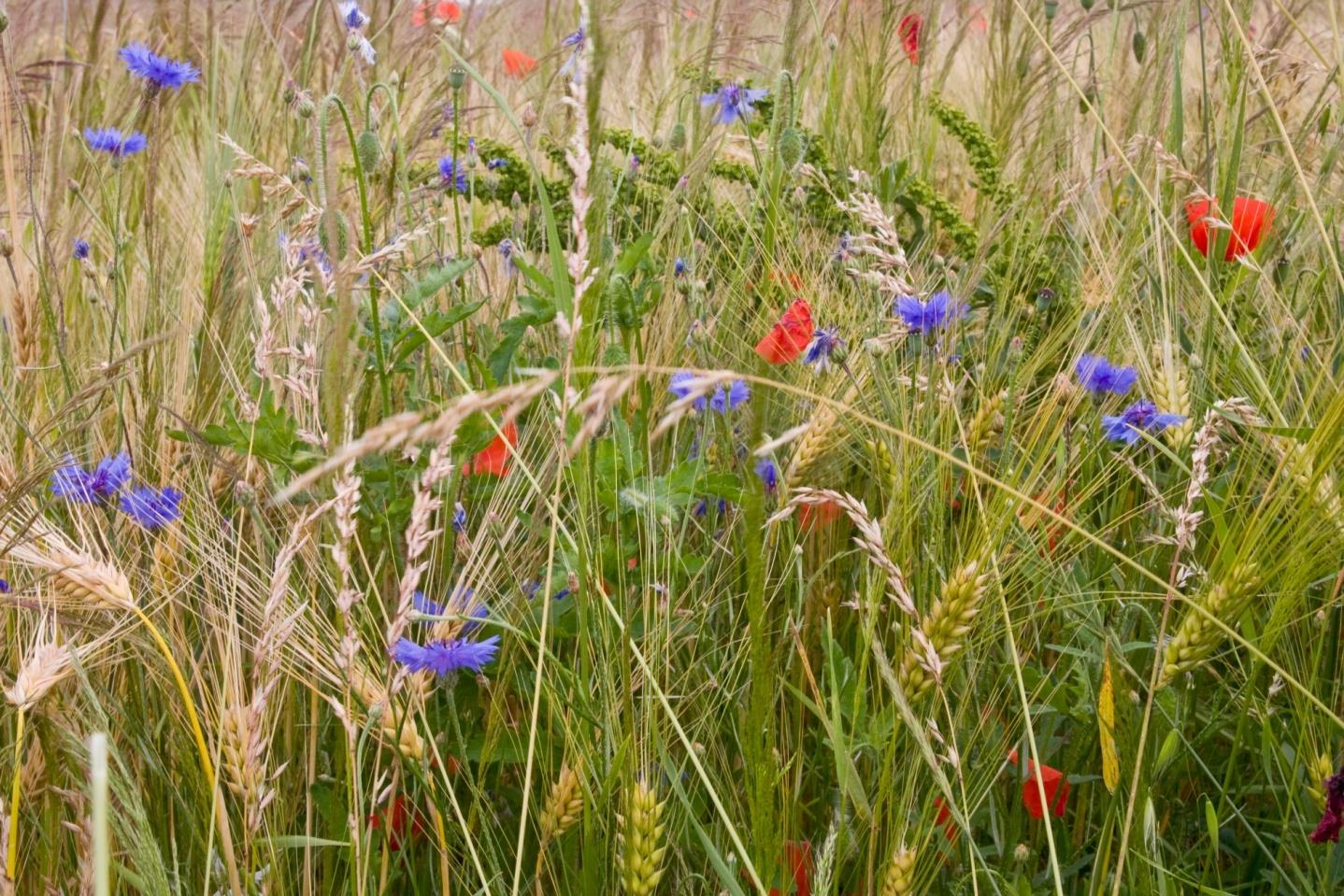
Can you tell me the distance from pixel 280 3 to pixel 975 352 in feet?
3.89

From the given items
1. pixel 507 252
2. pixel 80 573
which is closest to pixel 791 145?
pixel 507 252

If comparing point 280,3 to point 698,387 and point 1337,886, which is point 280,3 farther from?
point 1337,886

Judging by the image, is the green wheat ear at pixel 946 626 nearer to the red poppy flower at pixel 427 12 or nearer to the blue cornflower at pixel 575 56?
the blue cornflower at pixel 575 56

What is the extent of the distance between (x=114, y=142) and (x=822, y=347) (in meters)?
1.25

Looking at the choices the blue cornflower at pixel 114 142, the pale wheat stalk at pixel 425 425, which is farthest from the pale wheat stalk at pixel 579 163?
the blue cornflower at pixel 114 142

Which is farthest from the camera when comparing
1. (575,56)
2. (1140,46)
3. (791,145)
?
(1140,46)

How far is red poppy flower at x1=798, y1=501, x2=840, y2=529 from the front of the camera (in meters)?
1.18

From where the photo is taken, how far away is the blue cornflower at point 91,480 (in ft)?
3.36

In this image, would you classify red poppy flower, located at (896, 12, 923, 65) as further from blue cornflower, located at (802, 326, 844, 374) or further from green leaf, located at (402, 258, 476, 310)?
green leaf, located at (402, 258, 476, 310)

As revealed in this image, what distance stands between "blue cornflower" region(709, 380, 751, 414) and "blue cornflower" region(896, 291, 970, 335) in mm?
178

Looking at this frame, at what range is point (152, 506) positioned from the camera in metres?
1.08

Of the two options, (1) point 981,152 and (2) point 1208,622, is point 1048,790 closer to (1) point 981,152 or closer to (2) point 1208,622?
(2) point 1208,622

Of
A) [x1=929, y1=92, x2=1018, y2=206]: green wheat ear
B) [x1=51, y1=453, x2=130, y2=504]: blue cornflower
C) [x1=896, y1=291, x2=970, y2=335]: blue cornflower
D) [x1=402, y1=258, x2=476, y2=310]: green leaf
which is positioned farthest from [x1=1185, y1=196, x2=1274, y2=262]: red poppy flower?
[x1=51, y1=453, x2=130, y2=504]: blue cornflower

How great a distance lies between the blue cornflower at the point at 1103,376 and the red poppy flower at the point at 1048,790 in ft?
1.26
